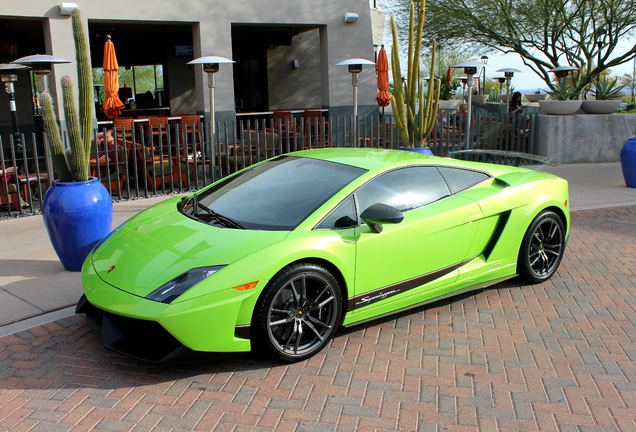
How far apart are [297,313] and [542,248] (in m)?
2.77

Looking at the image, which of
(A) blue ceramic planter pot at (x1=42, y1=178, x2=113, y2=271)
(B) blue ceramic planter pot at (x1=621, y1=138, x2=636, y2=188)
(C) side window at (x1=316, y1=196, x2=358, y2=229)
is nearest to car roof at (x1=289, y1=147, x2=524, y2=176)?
(C) side window at (x1=316, y1=196, x2=358, y2=229)

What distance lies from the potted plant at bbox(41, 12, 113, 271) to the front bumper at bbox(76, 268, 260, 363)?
7.52 feet

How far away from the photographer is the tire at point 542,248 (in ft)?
18.9

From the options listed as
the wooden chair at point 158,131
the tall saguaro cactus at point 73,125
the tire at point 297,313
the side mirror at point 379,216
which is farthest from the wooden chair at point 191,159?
the tire at point 297,313

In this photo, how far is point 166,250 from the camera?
439cm

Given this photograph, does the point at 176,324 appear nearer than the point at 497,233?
Yes

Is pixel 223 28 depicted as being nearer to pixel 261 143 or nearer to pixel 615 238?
pixel 261 143

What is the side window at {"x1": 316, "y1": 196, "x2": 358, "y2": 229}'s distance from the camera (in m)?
4.57

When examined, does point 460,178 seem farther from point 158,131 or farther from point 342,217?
point 158,131

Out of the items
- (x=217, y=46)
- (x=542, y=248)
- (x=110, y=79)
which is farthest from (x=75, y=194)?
(x=217, y=46)

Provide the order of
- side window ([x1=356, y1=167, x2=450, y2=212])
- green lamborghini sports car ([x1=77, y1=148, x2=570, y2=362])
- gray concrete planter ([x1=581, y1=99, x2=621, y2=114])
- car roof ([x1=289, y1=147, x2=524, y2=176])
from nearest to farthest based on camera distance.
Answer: green lamborghini sports car ([x1=77, y1=148, x2=570, y2=362])
side window ([x1=356, y1=167, x2=450, y2=212])
car roof ([x1=289, y1=147, x2=524, y2=176])
gray concrete planter ([x1=581, y1=99, x2=621, y2=114])

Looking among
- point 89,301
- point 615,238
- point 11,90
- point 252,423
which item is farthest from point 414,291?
point 11,90

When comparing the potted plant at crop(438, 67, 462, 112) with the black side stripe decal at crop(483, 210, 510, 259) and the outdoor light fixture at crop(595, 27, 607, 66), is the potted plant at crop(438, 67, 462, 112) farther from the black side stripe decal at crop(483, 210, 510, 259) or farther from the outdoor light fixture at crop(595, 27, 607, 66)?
the black side stripe decal at crop(483, 210, 510, 259)

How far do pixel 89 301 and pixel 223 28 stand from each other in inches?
467
